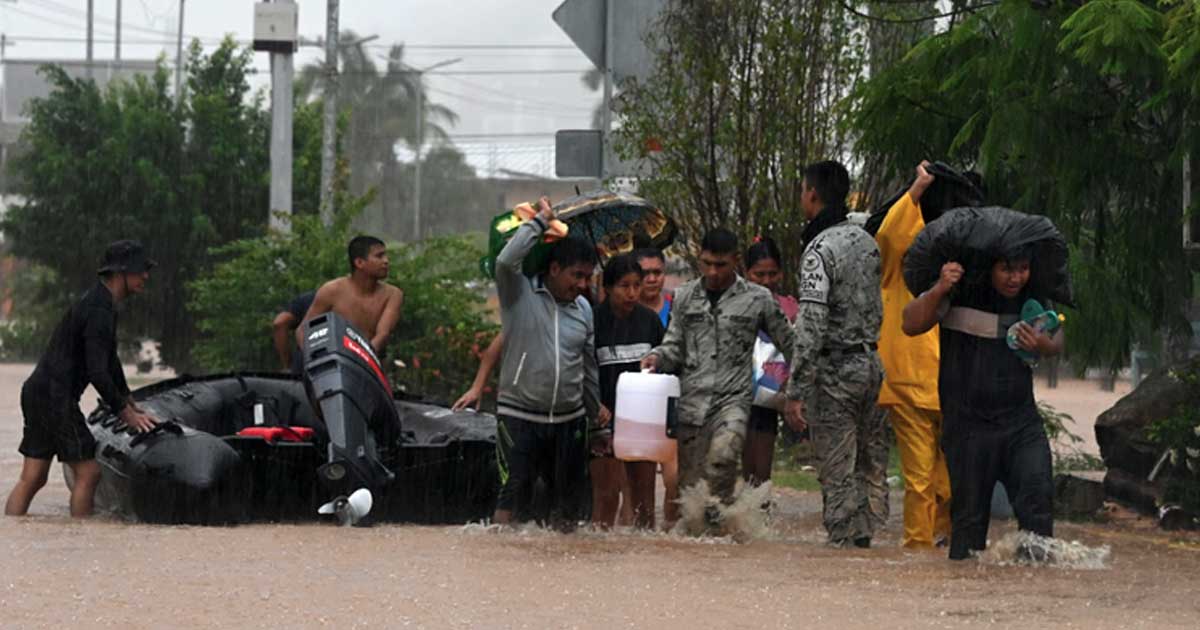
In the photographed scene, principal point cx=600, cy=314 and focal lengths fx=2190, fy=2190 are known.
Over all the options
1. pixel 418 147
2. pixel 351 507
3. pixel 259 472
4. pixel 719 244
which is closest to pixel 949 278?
Answer: pixel 719 244

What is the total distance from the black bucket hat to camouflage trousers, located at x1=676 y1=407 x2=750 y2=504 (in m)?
3.57

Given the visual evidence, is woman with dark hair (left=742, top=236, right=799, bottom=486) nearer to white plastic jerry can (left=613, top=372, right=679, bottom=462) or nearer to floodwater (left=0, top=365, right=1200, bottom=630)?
floodwater (left=0, top=365, right=1200, bottom=630)

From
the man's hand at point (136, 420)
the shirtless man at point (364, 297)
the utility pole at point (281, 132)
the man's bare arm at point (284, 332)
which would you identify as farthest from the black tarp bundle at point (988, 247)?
the utility pole at point (281, 132)

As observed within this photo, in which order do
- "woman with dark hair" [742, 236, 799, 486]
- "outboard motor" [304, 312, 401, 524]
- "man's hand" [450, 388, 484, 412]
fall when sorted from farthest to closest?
"man's hand" [450, 388, 484, 412]
"outboard motor" [304, 312, 401, 524]
"woman with dark hair" [742, 236, 799, 486]

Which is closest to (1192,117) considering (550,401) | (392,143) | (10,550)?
(550,401)

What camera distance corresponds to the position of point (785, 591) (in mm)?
9117

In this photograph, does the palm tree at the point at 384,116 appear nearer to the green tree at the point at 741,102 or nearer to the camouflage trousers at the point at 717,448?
the green tree at the point at 741,102

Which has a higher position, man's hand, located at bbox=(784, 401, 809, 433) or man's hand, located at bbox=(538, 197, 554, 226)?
man's hand, located at bbox=(538, 197, 554, 226)

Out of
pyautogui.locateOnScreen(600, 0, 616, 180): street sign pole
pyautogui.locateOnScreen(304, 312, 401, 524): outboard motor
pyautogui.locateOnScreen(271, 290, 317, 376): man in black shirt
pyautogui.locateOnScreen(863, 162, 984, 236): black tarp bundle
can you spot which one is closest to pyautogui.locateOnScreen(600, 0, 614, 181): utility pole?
pyautogui.locateOnScreen(600, 0, 616, 180): street sign pole

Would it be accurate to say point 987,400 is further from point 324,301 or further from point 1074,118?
point 324,301

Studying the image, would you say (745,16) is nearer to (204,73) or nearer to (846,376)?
(846,376)

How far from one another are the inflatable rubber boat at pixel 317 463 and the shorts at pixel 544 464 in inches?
40.2

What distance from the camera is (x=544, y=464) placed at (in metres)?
11.6

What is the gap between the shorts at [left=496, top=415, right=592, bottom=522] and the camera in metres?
11.4
